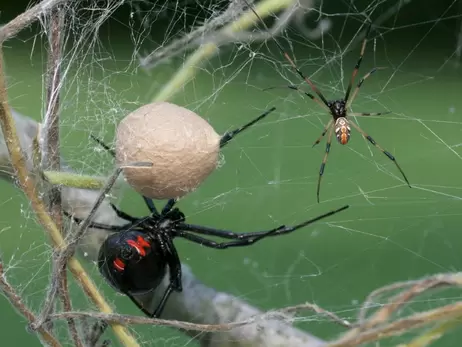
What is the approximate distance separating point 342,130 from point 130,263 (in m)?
0.24

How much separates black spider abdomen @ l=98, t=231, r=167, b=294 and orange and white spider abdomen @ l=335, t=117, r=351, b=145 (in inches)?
8.0

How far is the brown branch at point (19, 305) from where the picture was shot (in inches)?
14.7

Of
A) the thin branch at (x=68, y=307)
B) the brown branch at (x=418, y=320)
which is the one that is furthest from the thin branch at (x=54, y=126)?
the brown branch at (x=418, y=320)

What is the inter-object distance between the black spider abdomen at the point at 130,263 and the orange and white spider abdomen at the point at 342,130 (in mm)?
204

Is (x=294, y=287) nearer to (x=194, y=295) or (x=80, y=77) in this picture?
(x=194, y=295)

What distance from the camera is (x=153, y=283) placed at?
0.52 meters

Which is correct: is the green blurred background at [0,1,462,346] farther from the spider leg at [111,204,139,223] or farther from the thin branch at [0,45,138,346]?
the thin branch at [0,45,138,346]

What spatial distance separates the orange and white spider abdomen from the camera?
22.8 inches

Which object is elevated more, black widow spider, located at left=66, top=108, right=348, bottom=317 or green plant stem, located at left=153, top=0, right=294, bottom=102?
green plant stem, located at left=153, top=0, right=294, bottom=102

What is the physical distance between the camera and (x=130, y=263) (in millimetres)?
491

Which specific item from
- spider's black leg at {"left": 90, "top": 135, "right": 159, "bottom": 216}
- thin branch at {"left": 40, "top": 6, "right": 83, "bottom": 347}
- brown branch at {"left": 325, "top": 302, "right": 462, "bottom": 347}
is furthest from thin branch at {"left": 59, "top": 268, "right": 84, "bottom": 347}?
brown branch at {"left": 325, "top": 302, "right": 462, "bottom": 347}

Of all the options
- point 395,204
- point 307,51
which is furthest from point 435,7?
point 395,204

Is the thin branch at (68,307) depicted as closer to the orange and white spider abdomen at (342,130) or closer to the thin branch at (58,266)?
the thin branch at (58,266)

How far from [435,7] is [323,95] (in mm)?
304
